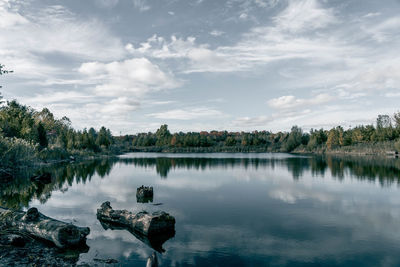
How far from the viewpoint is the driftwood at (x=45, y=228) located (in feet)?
33.8

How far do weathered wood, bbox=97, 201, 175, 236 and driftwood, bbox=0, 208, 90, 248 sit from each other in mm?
2158

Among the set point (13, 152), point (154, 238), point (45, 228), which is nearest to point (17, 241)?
point (45, 228)

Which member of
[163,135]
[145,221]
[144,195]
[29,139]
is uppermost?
[163,135]

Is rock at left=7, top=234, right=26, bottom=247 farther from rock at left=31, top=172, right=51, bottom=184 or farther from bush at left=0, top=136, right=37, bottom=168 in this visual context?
bush at left=0, top=136, right=37, bottom=168

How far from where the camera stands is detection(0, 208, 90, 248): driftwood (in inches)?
406

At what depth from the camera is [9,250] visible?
9.73 metres

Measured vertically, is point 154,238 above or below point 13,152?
below

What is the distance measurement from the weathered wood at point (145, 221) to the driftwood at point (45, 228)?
7.08 ft

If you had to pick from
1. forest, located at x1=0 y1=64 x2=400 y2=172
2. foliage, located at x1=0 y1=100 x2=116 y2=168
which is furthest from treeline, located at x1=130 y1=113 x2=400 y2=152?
foliage, located at x1=0 y1=100 x2=116 y2=168

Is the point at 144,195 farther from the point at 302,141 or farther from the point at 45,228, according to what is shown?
the point at 302,141

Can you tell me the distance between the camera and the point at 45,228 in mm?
10633

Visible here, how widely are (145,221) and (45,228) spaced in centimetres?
381

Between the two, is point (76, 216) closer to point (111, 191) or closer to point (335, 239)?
point (111, 191)

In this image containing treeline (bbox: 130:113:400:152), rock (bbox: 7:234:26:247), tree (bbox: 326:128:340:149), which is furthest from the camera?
tree (bbox: 326:128:340:149)
